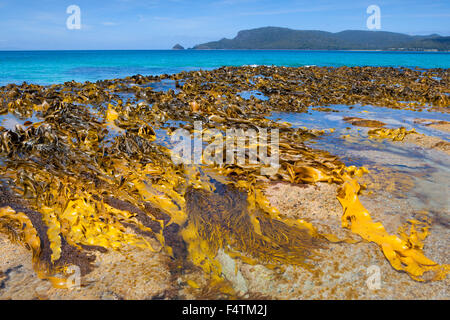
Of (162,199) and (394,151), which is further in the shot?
(394,151)

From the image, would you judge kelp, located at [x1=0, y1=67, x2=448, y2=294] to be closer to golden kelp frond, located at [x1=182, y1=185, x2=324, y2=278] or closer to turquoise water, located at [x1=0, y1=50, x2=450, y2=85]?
golden kelp frond, located at [x1=182, y1=185, x2=324, y2=278]

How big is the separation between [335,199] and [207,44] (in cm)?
18772

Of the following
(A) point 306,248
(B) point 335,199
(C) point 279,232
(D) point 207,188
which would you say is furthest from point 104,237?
(B) point 335,199

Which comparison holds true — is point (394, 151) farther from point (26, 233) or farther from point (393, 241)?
point (26, 233)

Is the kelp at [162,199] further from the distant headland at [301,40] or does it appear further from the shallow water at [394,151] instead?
the distant headland at [301,40]

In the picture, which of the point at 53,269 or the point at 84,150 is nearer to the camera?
the point at 53,269

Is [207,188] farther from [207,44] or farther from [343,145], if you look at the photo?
[207,44]

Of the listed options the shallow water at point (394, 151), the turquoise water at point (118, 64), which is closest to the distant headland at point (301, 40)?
the turquoise water at point (118, 64)

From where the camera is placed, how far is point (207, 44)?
172875 millimetres

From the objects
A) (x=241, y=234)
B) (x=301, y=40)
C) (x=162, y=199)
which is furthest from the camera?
(x=301, y=40)

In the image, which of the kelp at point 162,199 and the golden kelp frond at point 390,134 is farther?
the golden kelp frond at point 390,134

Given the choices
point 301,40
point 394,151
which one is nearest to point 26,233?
point 394,151

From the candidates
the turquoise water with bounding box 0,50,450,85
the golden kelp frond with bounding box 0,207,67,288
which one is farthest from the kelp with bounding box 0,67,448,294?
the turquoise water with bounding box 0,50,450,85

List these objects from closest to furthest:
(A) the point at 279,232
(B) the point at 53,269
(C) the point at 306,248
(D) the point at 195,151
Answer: (B) the point at 53,269
(C) the point at 306,248
(A) the point at 279,232
(D) the point at 195,151
